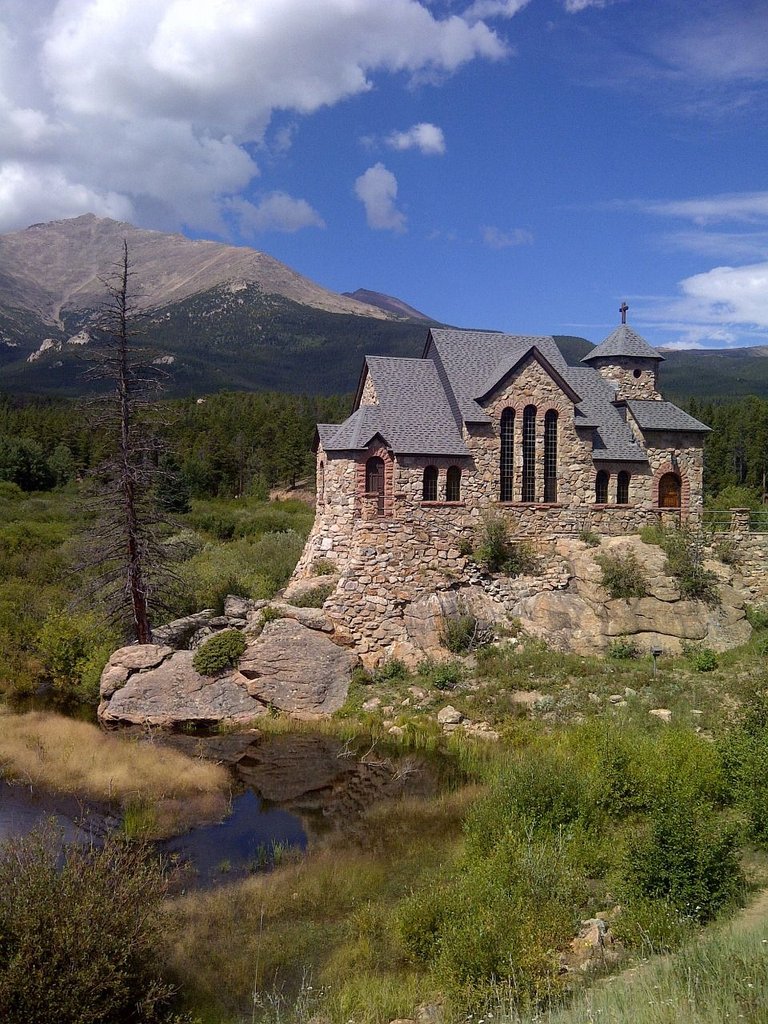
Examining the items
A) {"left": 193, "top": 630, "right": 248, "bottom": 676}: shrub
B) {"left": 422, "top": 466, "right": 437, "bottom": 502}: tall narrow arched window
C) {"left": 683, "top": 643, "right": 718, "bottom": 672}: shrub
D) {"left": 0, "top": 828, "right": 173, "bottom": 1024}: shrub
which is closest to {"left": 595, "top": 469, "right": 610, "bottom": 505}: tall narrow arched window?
{"left": 422, "top": 466, "right": 437, "bottom": 502}: tall narrow arched window

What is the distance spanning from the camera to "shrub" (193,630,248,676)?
2722 centimetres

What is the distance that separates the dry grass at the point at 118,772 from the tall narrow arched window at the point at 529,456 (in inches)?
694

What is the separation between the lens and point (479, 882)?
13281 mm

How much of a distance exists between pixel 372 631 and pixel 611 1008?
21.3 m

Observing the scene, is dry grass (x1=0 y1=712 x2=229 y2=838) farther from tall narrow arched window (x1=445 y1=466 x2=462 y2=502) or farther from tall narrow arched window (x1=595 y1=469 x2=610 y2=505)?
tall narrow arched window (x1=595 y1=469 x2=610 y2=505)

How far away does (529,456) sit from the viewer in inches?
1282

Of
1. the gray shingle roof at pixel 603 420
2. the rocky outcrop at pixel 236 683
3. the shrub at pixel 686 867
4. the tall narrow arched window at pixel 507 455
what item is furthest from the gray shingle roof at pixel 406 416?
the shrub at pixel 686 867

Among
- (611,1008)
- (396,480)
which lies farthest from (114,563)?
(611,1008)

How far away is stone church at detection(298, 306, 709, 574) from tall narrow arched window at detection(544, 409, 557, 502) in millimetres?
51

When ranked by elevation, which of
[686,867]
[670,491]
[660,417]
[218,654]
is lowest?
[218,654]

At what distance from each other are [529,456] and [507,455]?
1.07m

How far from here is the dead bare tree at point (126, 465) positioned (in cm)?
2788

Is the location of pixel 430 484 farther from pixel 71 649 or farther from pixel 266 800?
pixel 71 649

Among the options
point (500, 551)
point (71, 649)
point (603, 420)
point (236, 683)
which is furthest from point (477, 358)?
point (71, 649)
